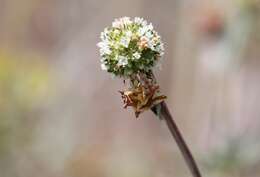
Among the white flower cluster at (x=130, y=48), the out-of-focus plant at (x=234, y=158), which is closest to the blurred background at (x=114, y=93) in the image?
the out-of-focus plant at (x=234, y=158)

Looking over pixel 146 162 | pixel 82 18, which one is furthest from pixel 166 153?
pixel 82 18

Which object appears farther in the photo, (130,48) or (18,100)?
(18,100)

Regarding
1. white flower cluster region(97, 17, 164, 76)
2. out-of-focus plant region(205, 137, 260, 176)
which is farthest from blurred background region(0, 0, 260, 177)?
white flower cluster region(97, 17, 164, 76)

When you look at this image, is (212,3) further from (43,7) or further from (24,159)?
(43,7)

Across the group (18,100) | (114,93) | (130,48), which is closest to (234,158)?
(18,100)

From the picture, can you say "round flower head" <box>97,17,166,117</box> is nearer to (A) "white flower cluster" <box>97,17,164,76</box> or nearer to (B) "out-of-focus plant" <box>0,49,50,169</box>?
(A) "white flower cluster" <box>97,17,164,76</box>

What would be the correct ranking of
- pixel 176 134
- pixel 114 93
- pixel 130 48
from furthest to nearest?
1. pixel 114 93
2. pixel 130 48
3. pixel 176 134

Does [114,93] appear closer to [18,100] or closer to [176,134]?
[18,100]

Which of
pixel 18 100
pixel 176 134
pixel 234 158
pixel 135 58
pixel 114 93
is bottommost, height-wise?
pixel 176 134
